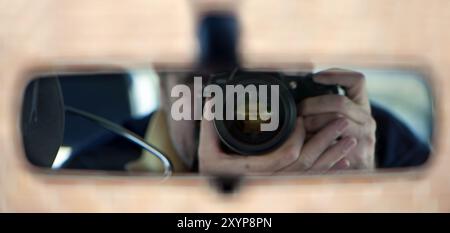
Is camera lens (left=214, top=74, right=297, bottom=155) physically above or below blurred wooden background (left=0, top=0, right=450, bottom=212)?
below

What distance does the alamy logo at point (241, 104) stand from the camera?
107 centimetres

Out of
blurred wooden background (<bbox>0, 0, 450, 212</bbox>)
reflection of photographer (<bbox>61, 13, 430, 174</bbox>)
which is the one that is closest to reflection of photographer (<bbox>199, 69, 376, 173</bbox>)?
reflection of photographer (<bbox>61, 13, 430, 174</bbox>)

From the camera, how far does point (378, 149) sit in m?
1.16

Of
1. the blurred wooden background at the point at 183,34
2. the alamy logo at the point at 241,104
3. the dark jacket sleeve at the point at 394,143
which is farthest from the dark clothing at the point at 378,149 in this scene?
the blurred wooden background at the point at 183,34

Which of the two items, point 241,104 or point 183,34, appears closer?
point 241,104

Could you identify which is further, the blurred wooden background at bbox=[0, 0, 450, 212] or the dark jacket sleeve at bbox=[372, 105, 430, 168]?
the blurred wooden background at bbox=[0, 0, 450, 212]

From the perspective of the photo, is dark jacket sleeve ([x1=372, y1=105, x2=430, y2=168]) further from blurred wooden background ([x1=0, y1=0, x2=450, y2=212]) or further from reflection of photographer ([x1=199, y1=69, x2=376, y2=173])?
blurred wooden background ([x1=0, y1=0, x2=450, y2=212])

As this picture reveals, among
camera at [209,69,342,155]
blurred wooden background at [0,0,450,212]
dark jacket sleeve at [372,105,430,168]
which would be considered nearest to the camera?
camera at [209,69,342,155]

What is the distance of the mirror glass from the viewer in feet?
3.50

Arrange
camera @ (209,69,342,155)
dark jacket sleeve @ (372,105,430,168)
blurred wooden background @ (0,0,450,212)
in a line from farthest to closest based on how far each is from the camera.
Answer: blurred wooden background @ (0,0,450,212), dark jacket sleeve @ (372,105,430,168), camera @ (209,69,342,155)

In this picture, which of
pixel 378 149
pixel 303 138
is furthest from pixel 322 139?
pixel 378 149

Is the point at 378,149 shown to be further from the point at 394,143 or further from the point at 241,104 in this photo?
the point at 241,104

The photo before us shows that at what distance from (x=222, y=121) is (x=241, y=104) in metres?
0.05
